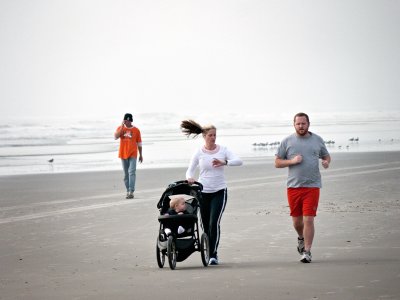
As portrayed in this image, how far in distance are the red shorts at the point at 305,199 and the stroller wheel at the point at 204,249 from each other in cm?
108

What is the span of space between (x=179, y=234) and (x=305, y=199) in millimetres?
1496

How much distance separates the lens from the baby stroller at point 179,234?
10.6 m

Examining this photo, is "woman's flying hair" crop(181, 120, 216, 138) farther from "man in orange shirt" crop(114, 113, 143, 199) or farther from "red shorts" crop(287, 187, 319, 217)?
"man in orange shirt" crop(114, 113, 143, 199)

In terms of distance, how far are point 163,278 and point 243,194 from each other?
1004cm

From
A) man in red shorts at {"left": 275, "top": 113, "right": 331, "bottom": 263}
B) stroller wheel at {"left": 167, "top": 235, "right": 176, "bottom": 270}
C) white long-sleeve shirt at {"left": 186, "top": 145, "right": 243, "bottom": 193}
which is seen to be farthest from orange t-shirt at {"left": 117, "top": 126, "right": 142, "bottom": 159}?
stroller wheel at {"left": 167, "top": 235, "right": 176, "bottom": 270}

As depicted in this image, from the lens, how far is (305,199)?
1088cm

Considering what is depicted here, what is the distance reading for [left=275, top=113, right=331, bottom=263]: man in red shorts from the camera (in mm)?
10836

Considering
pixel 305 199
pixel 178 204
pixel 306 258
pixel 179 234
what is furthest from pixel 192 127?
pixel 306 258

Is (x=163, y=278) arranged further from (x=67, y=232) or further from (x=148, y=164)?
(x=148, y=164)

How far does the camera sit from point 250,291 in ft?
29.0

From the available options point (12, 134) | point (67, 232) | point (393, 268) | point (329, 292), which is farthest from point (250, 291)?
point (12, 134)

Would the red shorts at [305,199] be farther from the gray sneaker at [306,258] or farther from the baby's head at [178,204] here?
the baby's head at [178,204]

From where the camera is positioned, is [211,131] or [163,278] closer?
[163,278]

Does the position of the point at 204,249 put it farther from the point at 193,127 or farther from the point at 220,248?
the point at 193,127
